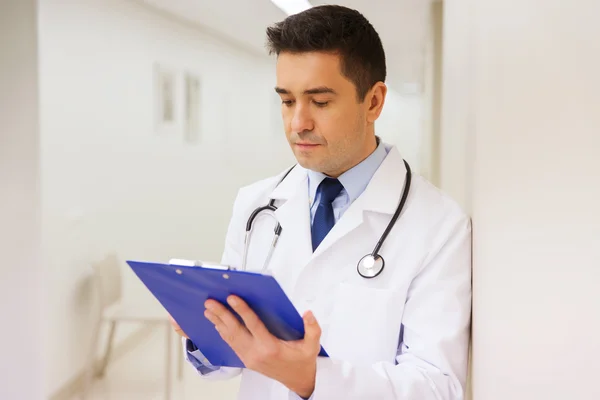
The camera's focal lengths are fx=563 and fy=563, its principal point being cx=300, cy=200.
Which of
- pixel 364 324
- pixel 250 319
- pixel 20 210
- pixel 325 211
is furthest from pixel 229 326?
pixel 20 210

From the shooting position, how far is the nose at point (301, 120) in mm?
1047

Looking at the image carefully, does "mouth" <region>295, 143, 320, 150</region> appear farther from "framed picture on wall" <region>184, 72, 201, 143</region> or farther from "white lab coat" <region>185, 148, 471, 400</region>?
"framed picture on wall" <region>184, 72, 201, 143</region>

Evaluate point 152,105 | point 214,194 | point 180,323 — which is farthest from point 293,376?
point 214,194

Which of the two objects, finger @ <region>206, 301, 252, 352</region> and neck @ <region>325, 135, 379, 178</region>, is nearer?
finger @ <region>206, 301, 252, 352</region>

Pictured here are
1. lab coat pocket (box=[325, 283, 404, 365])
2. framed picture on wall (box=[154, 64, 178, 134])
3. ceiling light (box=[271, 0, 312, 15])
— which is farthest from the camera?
framed picture on wall (box=[154, 64, 178, 134])

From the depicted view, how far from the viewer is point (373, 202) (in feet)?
3.63

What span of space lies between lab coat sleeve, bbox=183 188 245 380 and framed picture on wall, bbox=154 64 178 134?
6.49 ft

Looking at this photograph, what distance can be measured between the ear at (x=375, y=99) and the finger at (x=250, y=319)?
A: 0.51 meters

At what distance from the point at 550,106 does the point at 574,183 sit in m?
0.08

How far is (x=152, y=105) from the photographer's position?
3.08 meters

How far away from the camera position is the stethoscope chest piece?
3.41ft

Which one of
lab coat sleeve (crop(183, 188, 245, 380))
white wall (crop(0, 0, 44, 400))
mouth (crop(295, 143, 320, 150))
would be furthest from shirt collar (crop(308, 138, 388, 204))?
white wall (crop(0, 0, 44, 400))

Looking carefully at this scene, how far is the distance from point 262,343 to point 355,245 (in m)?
0.36

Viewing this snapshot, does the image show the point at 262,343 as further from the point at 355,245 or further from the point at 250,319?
the point at 355,245
